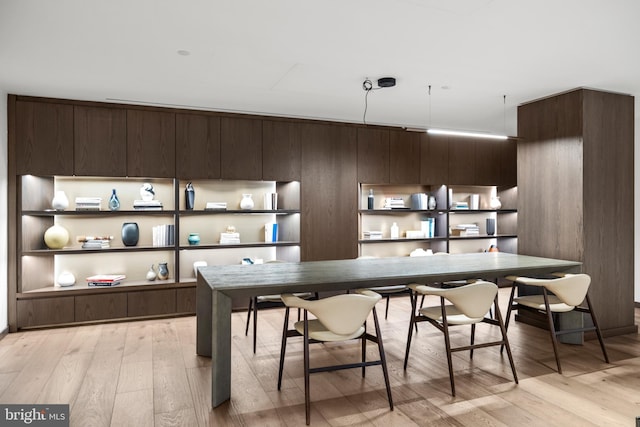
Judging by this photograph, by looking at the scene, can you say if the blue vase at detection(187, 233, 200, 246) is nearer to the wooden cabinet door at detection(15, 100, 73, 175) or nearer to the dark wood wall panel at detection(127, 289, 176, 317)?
the dark wood wall panel at detection(127, 289, 176, 317)

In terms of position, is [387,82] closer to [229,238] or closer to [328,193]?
[328,193]

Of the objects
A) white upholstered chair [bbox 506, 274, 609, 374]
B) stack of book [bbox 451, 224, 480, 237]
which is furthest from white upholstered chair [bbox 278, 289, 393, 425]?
stack of book [bbox 451, 224, 480, 237]

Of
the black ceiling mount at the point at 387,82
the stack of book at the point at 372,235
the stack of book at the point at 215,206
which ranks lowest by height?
the stack of book at the point at 372,235

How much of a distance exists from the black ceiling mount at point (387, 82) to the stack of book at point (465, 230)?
3681mm

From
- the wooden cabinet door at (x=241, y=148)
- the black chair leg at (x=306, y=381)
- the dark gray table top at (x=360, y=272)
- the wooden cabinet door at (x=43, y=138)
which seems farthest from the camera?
the wooden cabinet door at (x=241, y=148)

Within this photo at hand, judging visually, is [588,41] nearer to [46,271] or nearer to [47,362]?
[47,362]

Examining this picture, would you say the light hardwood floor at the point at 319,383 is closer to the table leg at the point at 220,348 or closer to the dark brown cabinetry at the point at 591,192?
the table leg at the point at 220,348

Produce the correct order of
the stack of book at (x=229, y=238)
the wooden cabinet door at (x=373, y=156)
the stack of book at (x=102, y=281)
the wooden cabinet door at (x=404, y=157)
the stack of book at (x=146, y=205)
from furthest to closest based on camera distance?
the wooden cabinet door at (x=404, y=157)
the wooden cabinet door at (x=373, y=156)
the stack of book at (x=229, y=238)
the stack of book at (x=146, y=205)
the stack of book at (x=102, y=281)

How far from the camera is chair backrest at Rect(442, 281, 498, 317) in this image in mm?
3094

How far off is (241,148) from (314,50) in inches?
94.6

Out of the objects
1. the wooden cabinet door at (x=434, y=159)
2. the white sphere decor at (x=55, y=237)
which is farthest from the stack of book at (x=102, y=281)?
the wooden cabinet door at (x=434, y=159)

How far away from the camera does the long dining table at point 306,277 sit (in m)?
2.90

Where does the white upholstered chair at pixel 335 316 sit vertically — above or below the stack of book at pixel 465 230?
below

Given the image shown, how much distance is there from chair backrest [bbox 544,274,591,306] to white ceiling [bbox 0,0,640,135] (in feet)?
6.13
